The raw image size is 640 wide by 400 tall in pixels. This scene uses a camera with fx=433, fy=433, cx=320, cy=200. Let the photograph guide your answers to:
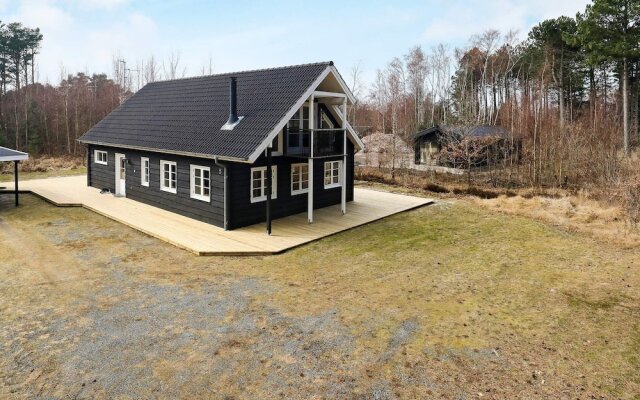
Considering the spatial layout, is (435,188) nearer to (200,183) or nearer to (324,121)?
(324,121)

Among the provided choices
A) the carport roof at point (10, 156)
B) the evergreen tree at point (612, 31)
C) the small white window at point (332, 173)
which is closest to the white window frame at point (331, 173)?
the small white window at point (332, 173)

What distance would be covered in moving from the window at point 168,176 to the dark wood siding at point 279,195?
9.65 ft

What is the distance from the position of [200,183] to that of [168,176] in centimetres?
208

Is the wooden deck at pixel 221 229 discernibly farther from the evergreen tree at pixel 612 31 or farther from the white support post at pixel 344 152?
the evergreen tree at pixel 612 31

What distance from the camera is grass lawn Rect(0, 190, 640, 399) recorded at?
525 centimetres

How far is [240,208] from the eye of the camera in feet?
40.7

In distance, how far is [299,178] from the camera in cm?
1438

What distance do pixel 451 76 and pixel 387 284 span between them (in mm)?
42459

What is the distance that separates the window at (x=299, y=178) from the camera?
14.1 metres

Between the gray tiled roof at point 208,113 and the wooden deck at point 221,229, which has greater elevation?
the gray tiled roof at point 208,113

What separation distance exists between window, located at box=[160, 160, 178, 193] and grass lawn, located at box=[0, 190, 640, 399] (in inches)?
119

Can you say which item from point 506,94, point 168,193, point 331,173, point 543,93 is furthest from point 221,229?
point 506,94

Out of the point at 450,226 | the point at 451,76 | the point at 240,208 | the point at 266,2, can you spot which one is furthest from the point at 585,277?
the point at 451,76

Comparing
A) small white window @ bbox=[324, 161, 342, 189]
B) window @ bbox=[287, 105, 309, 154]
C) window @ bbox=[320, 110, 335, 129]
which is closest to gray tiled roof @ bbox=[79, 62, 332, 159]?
Result: window @ bbox=[287, 105, 309, 154]
